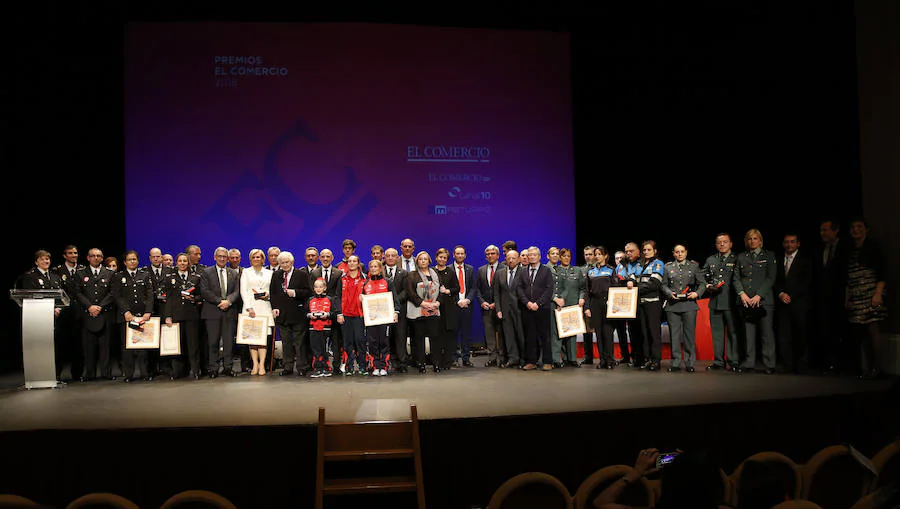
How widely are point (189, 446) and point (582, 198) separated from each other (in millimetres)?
8301

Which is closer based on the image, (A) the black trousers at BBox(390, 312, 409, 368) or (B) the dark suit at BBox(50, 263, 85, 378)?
(B) the dark suit at BBox(50, 263, 85, 378)

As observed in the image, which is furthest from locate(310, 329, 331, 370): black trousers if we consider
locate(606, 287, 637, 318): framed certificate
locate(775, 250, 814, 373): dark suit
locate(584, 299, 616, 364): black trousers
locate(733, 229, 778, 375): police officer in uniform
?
locate(775, 250, 814, 373): dark suit

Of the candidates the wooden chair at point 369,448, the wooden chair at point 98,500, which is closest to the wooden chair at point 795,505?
the wooden chair at point 369,448

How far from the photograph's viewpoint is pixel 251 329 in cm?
763

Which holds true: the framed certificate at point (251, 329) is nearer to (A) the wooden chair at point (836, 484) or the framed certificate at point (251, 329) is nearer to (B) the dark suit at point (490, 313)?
(B) the dark suit at point (490, 313)

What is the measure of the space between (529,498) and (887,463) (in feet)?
5.33

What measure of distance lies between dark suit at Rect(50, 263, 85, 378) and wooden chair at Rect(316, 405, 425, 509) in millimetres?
5512

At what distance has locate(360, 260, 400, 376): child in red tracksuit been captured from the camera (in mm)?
7602

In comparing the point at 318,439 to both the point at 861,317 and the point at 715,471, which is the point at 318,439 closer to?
the point at 715,471

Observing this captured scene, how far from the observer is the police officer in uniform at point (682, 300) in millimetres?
7484

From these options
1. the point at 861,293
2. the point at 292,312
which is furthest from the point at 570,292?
the point at 292,312

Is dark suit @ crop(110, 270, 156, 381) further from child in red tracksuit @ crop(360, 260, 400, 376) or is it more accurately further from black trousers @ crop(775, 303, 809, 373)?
black trousers @ crop(775, 303, 809, 373)

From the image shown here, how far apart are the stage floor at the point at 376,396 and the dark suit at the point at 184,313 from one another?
10.7 inches

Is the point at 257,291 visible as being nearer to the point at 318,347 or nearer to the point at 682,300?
the point at 318,347
